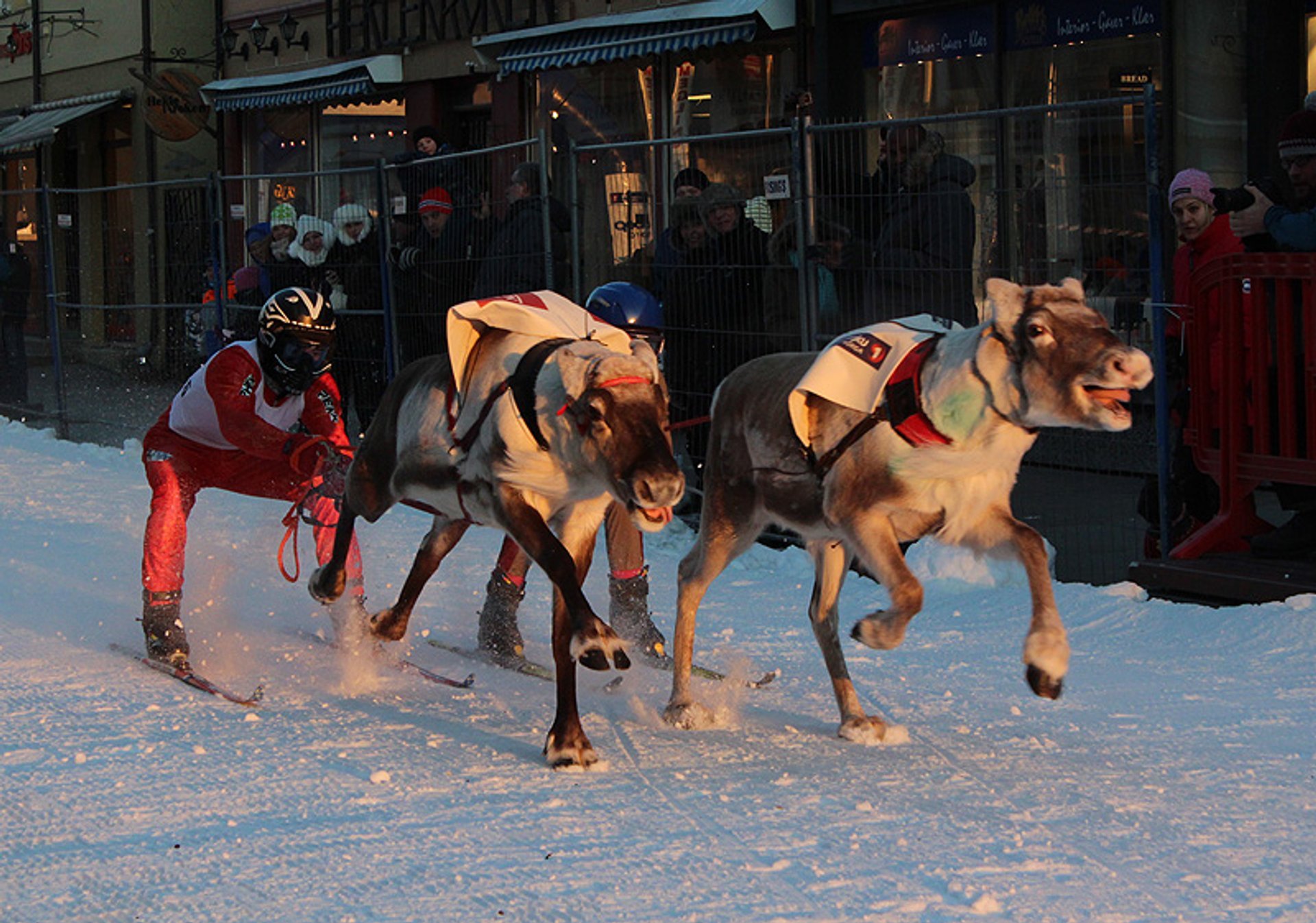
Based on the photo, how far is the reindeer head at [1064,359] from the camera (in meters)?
4.91

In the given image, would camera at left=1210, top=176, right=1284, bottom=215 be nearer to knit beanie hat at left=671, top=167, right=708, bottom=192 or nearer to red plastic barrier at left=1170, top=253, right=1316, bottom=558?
red plastic barrier at left=1170, top=253, right=1316, bottom=558

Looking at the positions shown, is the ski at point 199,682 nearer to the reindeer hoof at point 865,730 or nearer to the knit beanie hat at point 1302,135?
the reindeer hoof at point 865,730

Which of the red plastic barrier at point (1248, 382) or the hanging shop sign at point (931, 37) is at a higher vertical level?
the hanging shop sign at point (931, 37)

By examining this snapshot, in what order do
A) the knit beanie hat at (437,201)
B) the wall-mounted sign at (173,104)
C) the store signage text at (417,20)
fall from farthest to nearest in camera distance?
the wall-mounted sign at (173,104)
the store signage text at (417,20)
the knit beanie hat at (437,201)

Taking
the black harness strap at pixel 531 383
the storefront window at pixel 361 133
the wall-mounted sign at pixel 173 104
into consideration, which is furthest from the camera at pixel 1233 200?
the wall-mounted sign at pixel 173 104

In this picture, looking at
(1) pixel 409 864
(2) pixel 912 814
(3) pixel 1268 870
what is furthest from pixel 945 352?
(1) pixel 409 864

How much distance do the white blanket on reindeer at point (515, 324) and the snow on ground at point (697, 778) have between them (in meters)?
1.34

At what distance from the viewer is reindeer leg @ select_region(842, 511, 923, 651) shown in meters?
5.36

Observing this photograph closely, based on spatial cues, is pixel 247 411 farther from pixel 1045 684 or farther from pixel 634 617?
pixel 1045 684

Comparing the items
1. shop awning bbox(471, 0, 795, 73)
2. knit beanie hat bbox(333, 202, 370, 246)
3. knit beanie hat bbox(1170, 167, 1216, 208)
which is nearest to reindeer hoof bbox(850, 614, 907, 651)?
knit beanie hat bbox(1170, 167, 1216, 208)

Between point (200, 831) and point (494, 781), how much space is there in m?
0.95

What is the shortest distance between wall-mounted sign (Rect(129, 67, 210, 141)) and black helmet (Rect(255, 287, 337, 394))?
61.6 feet

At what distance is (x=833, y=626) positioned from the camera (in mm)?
6312

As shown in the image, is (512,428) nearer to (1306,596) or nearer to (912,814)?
(912,814)
